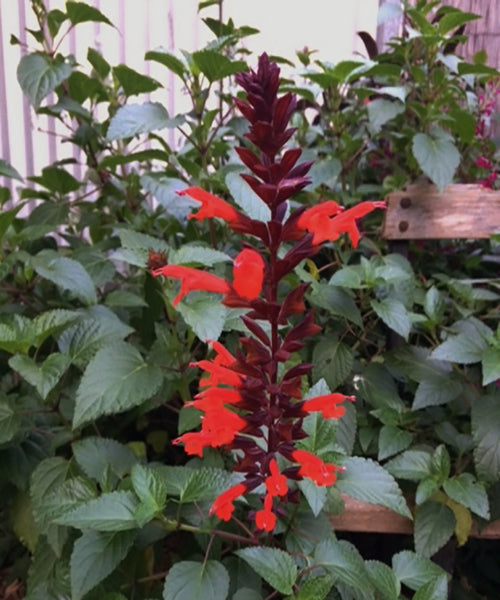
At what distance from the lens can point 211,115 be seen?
39.1 inches

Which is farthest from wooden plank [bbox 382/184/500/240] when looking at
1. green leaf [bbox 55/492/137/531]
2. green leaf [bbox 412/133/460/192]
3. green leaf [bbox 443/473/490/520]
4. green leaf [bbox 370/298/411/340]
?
green leaf [bbox 55/492/137/531]

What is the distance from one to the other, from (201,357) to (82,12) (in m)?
0.70

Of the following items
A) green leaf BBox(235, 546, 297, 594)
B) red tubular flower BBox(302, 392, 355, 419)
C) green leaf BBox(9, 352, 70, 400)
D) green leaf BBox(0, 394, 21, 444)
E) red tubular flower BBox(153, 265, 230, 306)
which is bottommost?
green leaf BBox(235, 546, 297, 594)

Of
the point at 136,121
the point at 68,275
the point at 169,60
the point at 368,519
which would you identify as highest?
the point at 169,60

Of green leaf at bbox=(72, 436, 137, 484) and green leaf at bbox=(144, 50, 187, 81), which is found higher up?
green leaf at bbox=(144, 50, 187, 81)

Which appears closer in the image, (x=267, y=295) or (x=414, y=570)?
(x=267, y=295)

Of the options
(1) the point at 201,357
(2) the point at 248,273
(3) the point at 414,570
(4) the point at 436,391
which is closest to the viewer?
(2) the point at 248,273

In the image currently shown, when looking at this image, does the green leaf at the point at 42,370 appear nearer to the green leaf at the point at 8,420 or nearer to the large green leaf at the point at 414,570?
the green leaf at the point at 8,420

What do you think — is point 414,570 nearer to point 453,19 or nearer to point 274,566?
point 274,566

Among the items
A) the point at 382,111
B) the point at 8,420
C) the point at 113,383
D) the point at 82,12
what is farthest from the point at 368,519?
the point at 82,12

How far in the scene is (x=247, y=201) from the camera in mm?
812

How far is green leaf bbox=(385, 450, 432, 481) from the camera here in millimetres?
739

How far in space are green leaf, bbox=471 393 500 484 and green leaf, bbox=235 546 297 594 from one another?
35 cm

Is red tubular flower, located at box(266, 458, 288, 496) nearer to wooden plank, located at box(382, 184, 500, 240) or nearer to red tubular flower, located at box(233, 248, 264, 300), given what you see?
red tubular flower, located at box(233, 248, 264, 300)
